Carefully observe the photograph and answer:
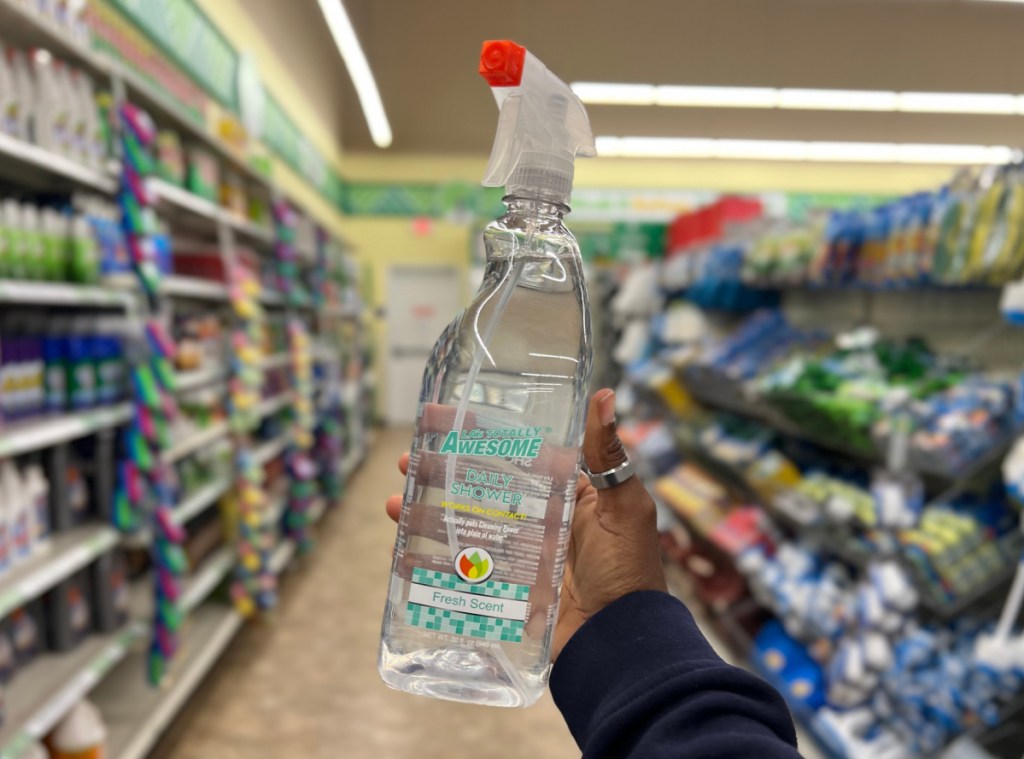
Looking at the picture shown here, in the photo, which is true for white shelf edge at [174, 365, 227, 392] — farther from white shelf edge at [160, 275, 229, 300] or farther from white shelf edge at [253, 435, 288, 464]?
white shelf edge at [253, 435, 288, 464]

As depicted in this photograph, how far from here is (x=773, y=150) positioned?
29.5 feet

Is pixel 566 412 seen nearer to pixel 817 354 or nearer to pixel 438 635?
pixel 438 635

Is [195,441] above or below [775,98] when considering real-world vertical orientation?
below

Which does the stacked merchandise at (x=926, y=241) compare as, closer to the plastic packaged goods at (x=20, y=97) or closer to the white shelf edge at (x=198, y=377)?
the white shelf edge at (x=198, y=377)

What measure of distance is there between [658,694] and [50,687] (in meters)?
1.93

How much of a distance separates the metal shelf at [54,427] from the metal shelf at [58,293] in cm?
32

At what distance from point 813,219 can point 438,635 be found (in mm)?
3226

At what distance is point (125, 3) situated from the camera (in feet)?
10.5

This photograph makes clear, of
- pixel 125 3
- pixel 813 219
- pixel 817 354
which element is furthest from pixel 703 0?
pixel 125 3

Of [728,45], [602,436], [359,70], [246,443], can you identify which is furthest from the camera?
[359,70]

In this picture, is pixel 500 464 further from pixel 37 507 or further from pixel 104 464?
pixel 104 464

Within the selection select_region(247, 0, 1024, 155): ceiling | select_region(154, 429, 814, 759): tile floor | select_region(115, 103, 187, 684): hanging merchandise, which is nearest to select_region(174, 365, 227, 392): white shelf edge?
select_region(115, 103, 187, 684): hanging merchandise

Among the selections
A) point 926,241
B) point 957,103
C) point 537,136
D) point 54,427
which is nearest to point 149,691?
point 54,427

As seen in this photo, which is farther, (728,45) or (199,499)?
(728,45)
